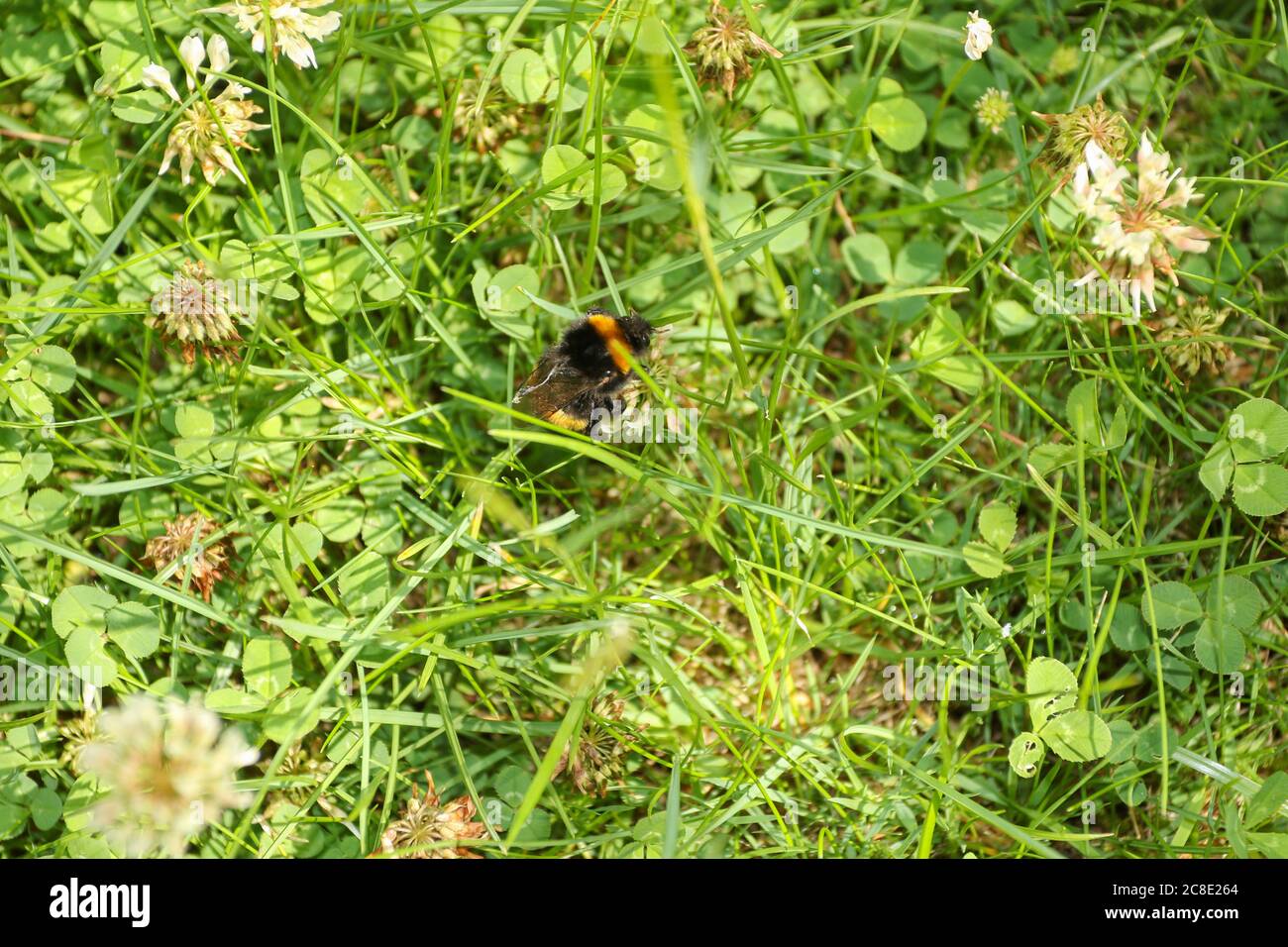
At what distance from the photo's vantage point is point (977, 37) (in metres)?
2.47

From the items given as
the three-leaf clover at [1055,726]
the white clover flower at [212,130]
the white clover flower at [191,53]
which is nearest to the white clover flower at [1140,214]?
the three-leaf clover at [1055,726]

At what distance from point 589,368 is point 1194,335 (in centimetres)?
171

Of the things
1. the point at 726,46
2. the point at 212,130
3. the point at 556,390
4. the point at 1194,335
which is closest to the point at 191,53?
the point at 212,130

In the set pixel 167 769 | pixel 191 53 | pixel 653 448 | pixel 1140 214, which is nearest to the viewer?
pixel 167 769

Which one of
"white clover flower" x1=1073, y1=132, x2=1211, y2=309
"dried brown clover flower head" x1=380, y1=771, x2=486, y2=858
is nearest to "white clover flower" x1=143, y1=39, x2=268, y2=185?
"dried brown clover flower head" x1=380, y1=771, x2=486, y2=858

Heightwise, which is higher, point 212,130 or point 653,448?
point 212,130

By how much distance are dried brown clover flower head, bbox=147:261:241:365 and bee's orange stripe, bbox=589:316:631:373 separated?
0.96 metres

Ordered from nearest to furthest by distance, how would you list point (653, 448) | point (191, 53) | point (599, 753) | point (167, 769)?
1. point (167, 769)
2. point (191, 53)
3. point (599, 753)
4. point (653, 448)

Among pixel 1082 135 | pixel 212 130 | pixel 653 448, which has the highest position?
pixel 212 130

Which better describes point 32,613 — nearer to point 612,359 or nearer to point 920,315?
point 612,359

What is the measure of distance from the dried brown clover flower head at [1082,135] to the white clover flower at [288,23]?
191 cm

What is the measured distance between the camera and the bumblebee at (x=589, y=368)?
2332 millimetres

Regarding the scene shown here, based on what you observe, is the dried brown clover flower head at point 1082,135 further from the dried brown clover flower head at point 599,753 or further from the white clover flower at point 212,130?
the white clover flower at point 212,130

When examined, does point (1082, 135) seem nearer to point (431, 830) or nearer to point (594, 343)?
point (594, 343)
